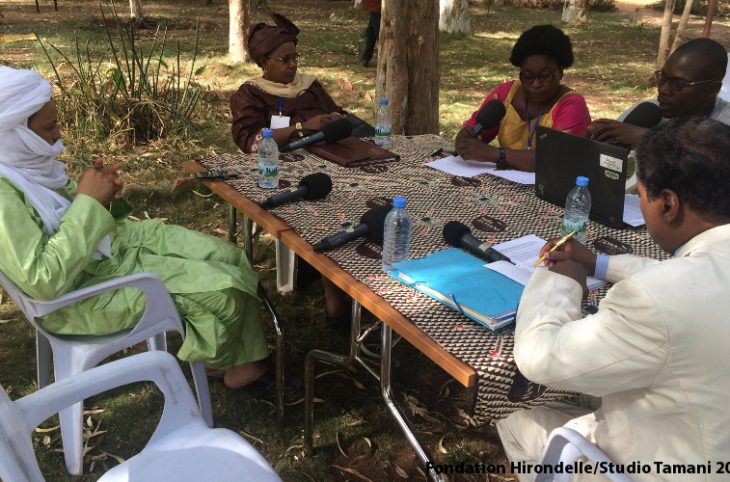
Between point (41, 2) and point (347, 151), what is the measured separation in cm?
1600

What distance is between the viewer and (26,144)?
230 cm

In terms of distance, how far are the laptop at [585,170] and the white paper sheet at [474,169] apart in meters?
0.26

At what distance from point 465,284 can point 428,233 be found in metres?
0.49

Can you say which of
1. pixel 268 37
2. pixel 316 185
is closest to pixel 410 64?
pixel 268 37

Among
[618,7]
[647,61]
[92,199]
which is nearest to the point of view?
[92,199]

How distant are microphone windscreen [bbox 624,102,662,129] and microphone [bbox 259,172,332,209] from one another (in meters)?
1.64

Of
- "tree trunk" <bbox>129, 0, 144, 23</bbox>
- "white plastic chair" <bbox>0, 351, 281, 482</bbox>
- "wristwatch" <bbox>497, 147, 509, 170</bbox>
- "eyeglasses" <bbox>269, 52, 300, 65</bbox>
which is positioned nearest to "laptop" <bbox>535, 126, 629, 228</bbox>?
"wristwatch" <bbox>497, 147, 509, 170</bbox>

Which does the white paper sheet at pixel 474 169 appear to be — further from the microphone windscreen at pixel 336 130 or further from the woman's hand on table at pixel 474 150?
the microphone windscreen at pixel 336 130

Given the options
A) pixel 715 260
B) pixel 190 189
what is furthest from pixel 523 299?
pixel 190 189

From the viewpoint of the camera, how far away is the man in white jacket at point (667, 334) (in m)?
1.27

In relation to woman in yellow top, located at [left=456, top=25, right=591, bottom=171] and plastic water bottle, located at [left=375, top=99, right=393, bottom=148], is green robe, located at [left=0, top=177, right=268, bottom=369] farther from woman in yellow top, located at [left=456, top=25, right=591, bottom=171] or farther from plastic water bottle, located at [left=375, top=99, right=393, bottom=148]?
woman in yellow top, located at [left=456, top=25, right=591, bottom=171]

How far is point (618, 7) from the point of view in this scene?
2116 cm

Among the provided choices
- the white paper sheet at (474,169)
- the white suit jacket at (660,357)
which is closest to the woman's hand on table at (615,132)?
the white paper sheet at (474,169)

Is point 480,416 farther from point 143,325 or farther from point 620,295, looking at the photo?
point 143,325
